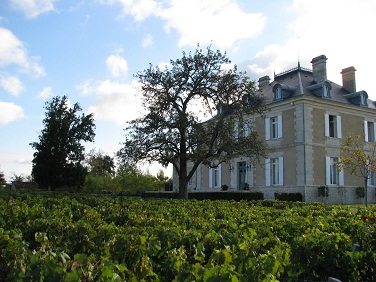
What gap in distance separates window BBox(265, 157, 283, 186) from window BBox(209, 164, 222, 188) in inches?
214

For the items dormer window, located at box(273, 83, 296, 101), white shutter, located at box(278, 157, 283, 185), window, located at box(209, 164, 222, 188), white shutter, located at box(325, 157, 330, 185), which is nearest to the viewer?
white shutter, located at box(325, 157, 330, 185)

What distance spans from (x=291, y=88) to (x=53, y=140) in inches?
730

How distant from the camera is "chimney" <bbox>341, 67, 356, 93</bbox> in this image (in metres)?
29.6

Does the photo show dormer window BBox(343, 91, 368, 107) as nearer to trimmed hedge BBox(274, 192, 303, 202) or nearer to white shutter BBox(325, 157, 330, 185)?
white shutter BBox(325, 157, 330, 185)

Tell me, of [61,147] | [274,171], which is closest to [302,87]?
[274,171]

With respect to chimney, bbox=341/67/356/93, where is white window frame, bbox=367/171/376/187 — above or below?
below

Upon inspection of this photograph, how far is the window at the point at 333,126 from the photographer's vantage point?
26.4 m

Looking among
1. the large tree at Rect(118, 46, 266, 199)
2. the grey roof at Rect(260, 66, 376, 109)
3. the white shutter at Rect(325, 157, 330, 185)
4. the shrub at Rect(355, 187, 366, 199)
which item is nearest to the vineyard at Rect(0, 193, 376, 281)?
the large tree at Rect(118, 46, 266, 199)

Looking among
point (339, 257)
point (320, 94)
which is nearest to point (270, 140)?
point (320, 94)

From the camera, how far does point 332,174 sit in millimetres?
26250

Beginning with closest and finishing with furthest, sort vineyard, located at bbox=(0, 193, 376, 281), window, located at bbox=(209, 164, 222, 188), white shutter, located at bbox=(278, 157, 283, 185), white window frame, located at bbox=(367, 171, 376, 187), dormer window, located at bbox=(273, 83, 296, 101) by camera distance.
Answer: vineyard, located at bbox=(0, 193, 376, 281) < white shutter, located at bbox=(278, 157, 283, 185) < dormer window, located at bbox=(273, 83, 296, 101) < white window frame, located at bbox=(367, 171, 376, 187) < window, located at bbox=(209, 164, 222, 188)

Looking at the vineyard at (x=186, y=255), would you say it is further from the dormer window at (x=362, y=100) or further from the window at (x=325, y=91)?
the dormer window at (x=362, y=100)

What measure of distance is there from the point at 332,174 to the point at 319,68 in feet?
26.2

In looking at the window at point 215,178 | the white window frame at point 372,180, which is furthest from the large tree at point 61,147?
the white window frame at point 372,180
